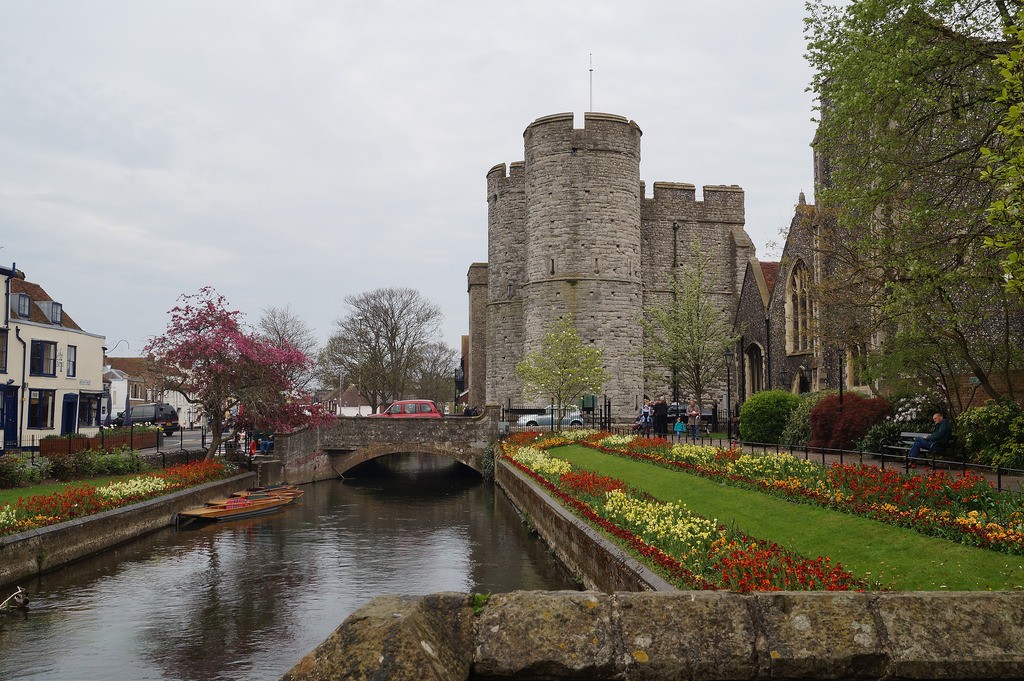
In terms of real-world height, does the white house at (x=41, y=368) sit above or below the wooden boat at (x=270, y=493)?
above

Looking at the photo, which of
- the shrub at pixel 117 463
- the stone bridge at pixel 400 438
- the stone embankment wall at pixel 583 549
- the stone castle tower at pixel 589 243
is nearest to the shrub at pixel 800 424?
the stone embankment wall at pixel 583 549

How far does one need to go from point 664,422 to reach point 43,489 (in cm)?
2003

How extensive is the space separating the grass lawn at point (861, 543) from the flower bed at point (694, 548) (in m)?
0.40

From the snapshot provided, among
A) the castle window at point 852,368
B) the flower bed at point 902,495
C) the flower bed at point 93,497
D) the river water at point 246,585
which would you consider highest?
the castle window at point 852,368

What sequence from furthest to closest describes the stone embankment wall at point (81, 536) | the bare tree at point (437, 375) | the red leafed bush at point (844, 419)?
the bare tree at point (437, 375)
the red leafed bush at point (844, 419)
the stone embankment wall at point (81, 536)

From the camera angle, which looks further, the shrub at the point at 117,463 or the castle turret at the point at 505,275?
the castle turret at the point at 505,275

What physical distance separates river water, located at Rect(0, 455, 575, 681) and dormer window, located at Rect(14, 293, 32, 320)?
19.3 metres

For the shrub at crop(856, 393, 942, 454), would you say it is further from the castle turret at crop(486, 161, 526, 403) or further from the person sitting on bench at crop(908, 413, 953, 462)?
the castle turret at crop(486, 161, 526, 403)

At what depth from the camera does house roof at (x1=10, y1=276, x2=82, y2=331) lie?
37250 mm

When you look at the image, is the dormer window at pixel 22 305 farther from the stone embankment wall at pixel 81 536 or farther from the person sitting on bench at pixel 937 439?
the person sitting on bench at pixel 937 439

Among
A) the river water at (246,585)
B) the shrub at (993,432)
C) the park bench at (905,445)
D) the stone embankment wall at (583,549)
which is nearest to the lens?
the stone embankment wall at (583,549)

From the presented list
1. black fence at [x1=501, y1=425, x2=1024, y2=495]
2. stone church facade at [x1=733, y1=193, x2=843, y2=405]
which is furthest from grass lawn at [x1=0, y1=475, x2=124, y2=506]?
stone church facade at [x1=733, y1=193, x2=843, y2=405]

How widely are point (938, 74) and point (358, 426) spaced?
30196 millimetres

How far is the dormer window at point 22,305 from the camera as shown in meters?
37.2
